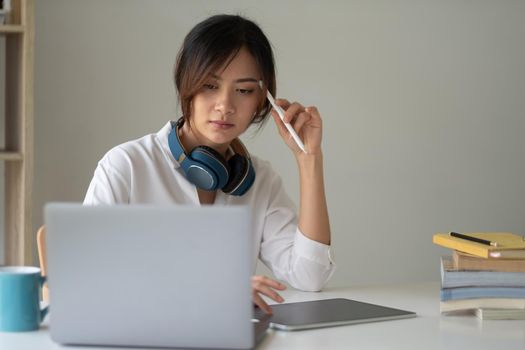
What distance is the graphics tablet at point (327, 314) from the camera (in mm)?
1464

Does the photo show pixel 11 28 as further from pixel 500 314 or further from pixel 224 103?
pixel 500 314

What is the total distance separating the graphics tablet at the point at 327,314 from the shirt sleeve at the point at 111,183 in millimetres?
547

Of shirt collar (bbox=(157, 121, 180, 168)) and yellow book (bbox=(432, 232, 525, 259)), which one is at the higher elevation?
shirt collar (bbox=(157, 121, 180, 168))

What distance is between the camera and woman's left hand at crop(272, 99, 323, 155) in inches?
83.2

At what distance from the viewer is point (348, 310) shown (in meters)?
1.62

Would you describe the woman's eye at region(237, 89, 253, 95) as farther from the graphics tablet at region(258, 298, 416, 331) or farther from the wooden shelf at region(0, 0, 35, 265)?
the wooden shelf at region(0, 0, 35, 265)

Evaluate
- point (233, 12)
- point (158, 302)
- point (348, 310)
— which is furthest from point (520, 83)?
point (158, 302)

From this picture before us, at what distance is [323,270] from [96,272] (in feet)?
2.85

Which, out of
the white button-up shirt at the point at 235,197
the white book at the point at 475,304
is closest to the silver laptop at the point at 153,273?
the white book at the point at 475,304

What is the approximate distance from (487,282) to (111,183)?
35.2 inches

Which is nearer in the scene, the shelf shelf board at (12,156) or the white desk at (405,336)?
the white desk at (405,336)

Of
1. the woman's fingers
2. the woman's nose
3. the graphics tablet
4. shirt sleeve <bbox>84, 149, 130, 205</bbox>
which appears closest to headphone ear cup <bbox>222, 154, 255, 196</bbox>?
the woman's nose

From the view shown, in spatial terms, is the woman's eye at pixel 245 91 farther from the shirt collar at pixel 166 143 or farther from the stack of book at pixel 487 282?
the stack of book at pixel 487 282

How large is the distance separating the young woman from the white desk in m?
0.35
